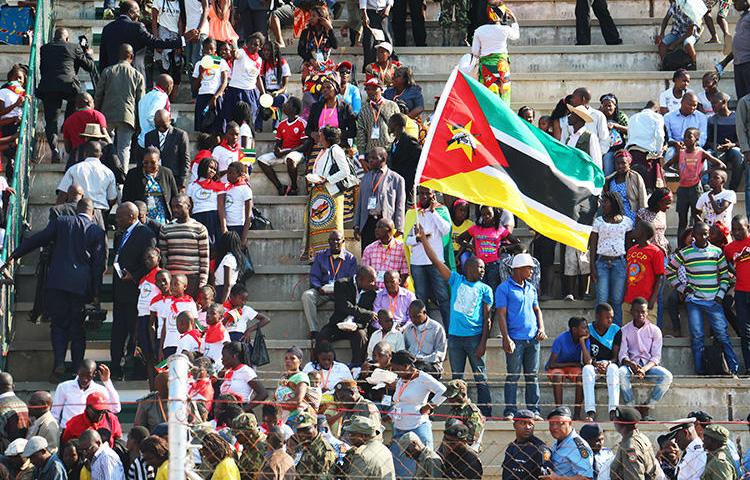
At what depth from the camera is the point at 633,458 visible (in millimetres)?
16359

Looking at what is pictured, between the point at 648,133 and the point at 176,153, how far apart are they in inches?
212

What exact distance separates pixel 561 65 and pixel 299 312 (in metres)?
7.24

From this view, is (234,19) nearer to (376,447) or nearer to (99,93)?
(99,93)

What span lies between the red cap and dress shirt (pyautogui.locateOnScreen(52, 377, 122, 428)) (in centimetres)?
15

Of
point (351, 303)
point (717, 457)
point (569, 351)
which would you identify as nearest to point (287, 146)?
point (351, 303)

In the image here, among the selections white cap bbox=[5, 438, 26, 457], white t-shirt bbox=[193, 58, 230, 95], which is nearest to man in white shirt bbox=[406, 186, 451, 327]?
white t-shirt bbox=[193, 58, 230, 95]

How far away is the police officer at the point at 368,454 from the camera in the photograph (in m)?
15.5

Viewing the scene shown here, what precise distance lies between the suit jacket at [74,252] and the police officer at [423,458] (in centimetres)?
490

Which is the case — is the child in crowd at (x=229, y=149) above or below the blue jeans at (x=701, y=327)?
above

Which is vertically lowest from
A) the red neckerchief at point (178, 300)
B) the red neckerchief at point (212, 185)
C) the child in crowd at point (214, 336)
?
the child in crowd at point (214, 336)

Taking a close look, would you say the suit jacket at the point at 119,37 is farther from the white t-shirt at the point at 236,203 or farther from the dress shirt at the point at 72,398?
the dress shirt at the point at 72,398

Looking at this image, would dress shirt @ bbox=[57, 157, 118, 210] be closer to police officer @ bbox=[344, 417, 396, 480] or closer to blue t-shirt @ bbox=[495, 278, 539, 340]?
blue t-shirt @ bbox=[495, 278, 539, 340]

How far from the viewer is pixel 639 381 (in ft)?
62.3

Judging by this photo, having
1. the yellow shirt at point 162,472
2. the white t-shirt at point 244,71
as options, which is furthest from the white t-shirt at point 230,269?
the yellow shirt at point 162,472
